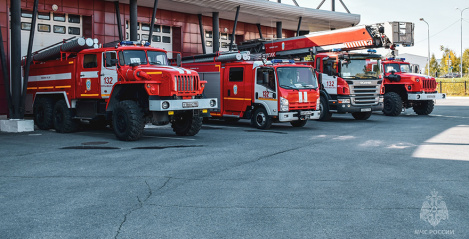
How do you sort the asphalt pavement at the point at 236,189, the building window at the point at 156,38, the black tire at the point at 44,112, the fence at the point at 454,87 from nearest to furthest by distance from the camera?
the asphalt pavement at the point at 236,189
the black tire at the point at 44,112
the building window at the point at 156,38
the fence at the point at 454,87

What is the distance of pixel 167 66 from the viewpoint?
1377 cm

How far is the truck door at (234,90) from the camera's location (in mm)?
17438

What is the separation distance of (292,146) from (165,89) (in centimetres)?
364

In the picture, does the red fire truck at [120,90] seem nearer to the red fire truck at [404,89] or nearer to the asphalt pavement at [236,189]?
the asphalt pavement at [236,189]

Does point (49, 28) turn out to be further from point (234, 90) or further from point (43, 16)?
point (234, 90)

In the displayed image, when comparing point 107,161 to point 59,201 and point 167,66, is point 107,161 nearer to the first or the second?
point 59,201

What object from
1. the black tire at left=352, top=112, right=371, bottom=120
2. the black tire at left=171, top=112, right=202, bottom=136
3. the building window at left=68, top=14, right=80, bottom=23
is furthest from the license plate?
the building window at left=68, top=14, right=80, bottom=23

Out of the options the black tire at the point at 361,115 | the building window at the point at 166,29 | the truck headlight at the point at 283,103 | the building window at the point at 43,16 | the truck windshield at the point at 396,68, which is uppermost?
the building window at the point at 166,29

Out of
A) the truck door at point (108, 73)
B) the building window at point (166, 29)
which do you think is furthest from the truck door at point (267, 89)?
the building window at point (166, 29)

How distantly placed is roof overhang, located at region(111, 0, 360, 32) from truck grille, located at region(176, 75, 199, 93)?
458 inches

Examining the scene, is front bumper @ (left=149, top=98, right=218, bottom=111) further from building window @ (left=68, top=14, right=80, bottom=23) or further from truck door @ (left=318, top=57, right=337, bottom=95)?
building window @ (left=68, top=14, right=80, bottom=23)

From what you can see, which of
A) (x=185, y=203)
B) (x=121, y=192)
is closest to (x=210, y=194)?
(x=185, y=203)

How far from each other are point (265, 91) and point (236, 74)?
169cm

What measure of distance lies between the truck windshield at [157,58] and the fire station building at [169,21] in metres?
5.47
